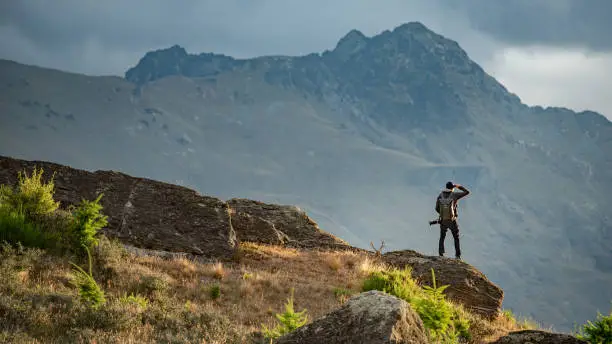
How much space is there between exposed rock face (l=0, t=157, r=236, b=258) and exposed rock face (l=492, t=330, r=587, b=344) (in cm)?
1029

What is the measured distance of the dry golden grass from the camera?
951cm

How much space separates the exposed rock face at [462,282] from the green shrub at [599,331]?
7775mm

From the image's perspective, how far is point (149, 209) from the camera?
19062mm

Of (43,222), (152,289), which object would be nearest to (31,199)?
(43,222)

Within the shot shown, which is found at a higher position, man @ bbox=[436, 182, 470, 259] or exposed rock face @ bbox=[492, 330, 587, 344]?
man @ bbox=[436, 182, 470, 259]

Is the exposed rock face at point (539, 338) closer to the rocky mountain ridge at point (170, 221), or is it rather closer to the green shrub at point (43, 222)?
the rocky mountain ridge at point (170, 221)

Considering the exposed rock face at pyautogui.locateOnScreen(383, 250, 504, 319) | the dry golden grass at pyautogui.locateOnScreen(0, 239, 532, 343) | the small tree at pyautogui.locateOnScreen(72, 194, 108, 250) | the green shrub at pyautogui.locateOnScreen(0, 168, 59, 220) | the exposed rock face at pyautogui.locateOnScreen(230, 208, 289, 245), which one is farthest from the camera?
the exposed rock face at pyautogui.locateOnScreen(230, 208, 289, 245)

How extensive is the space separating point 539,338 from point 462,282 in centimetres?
948

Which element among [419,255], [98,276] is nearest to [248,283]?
[98,276]

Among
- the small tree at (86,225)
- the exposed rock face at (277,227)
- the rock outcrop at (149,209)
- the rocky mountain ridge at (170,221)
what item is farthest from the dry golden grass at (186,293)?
the exposed rock face at (277,227)

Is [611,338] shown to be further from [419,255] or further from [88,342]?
[419,255]

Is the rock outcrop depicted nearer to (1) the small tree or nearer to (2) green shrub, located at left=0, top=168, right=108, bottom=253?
(2) green shrub, located at left=0, top=168, right=108, bottom=253

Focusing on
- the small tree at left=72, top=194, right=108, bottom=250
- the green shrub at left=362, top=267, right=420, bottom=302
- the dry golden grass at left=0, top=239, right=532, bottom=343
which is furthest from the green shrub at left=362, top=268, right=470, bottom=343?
the small tree at left=72, top=194, right=108, bottom=250

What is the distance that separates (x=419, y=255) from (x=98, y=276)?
534 inches
